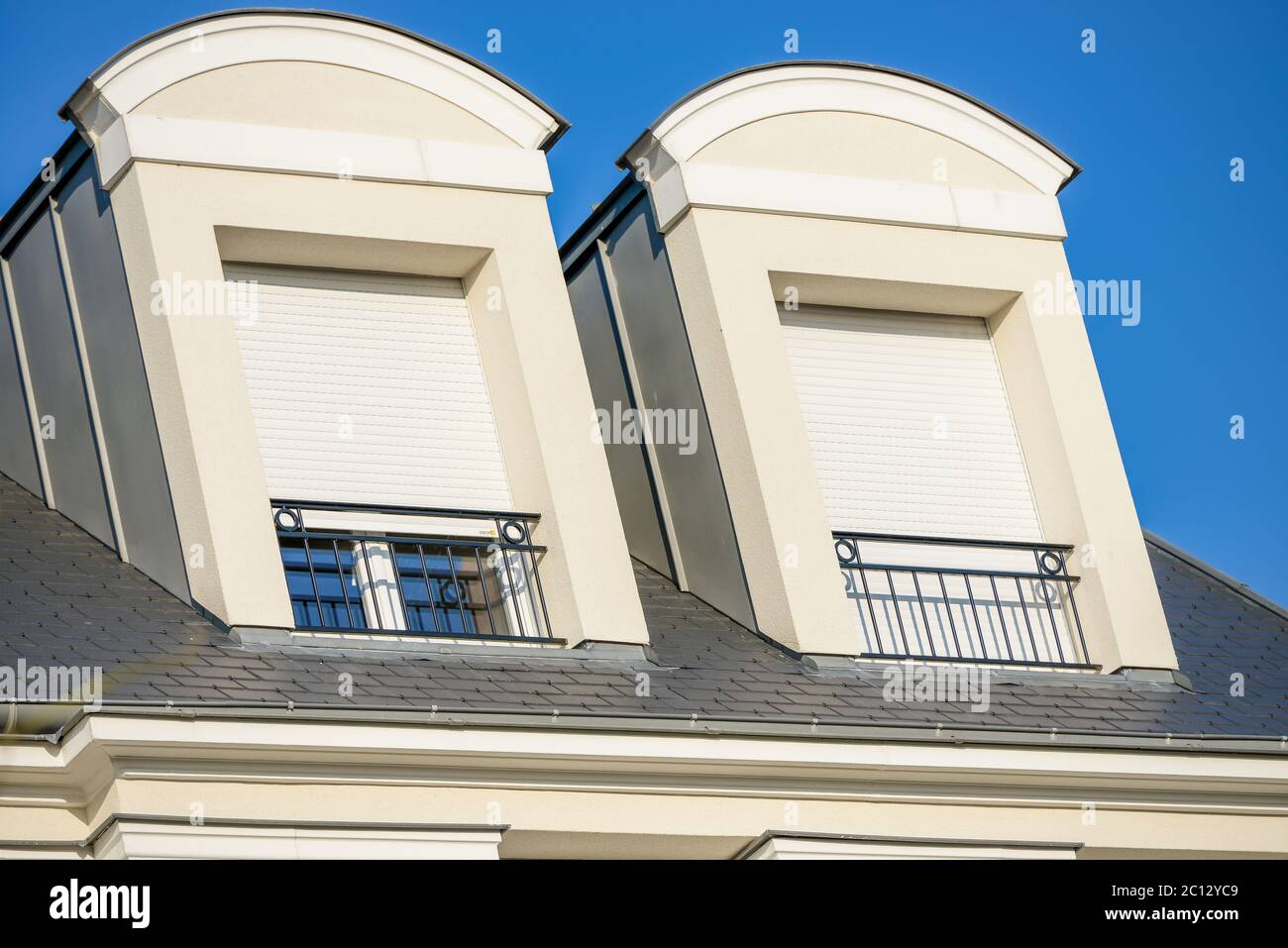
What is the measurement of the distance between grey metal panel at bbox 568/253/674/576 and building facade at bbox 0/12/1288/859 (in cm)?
4

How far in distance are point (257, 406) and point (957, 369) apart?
15.4ft

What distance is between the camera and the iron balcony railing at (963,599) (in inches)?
472

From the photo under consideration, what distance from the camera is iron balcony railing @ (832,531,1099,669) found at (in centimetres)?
1199

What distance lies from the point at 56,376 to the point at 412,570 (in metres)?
2.66

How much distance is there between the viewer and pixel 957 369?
13148 mm

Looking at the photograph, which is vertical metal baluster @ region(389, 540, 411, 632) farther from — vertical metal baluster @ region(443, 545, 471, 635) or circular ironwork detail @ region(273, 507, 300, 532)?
circular ironwork detail @ region(273, 507, 300, 532)

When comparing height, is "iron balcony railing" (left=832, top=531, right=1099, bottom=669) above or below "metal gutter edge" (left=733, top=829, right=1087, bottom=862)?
above

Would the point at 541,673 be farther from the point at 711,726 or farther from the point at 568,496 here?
the point at 568,496

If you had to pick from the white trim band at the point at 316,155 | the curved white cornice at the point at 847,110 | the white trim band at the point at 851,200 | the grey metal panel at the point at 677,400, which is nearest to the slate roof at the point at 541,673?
the grey metal panel at the point at 677,400

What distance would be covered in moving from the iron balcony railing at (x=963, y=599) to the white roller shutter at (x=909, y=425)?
0.19 m

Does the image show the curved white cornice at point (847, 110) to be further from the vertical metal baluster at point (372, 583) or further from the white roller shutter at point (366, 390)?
the vertical metal baluster at point (372, 583)

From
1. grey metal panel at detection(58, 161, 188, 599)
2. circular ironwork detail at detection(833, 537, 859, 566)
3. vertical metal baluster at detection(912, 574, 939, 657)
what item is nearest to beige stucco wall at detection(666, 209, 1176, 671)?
circular ironwork detail at detection(833, 537, 859, 566)

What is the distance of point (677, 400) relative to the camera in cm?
1255

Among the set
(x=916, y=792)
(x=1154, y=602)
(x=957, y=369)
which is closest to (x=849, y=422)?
(x=957, y=369)
